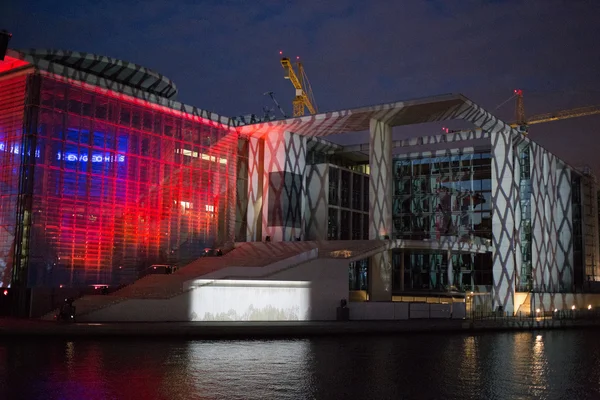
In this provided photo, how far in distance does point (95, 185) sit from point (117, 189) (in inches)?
54.6

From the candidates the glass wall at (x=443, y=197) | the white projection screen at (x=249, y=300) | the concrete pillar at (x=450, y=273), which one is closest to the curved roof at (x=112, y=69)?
the white projection screen at (x=249, y=300)

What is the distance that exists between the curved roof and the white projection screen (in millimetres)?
15742

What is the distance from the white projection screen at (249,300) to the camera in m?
27.3

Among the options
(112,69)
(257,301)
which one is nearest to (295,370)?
(257,301)

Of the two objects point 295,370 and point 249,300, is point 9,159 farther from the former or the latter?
point 295,370

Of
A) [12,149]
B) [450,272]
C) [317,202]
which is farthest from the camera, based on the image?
[450,272]

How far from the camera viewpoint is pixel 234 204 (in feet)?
139

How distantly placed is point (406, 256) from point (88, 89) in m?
35.2

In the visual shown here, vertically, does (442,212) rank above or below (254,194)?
above

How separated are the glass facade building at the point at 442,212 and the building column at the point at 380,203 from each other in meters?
16.1

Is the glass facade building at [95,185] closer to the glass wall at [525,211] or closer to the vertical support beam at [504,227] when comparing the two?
the vertical support beam at [504,227]

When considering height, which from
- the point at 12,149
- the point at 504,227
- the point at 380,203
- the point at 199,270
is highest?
the point at 12,149

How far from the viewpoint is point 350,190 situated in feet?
176

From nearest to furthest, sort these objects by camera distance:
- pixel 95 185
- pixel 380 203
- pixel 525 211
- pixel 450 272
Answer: pixel 95 185 < pixel 380 203 < pixel 525 211 < pixel 450 272
